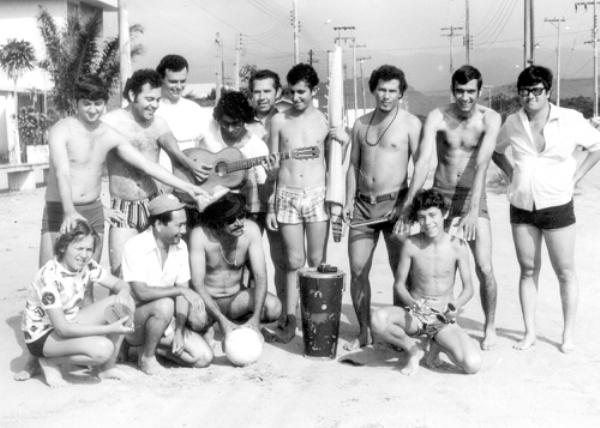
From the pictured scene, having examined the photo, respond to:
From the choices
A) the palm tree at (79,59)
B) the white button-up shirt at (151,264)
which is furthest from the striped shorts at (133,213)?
the palm tree at (79,59)

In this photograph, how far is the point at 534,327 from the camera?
6.63 metres

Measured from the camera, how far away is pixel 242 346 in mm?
6020

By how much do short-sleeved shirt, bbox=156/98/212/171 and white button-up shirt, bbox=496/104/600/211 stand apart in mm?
2654

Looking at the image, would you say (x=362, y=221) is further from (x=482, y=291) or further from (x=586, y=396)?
(x=586, y=396)

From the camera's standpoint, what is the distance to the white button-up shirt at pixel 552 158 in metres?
6.28

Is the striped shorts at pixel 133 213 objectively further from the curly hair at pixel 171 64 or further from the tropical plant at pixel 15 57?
the tropical plant at pixel 15 57

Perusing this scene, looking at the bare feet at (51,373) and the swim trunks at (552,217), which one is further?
the swim trunks at (552,217)

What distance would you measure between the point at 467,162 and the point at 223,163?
1986 mm

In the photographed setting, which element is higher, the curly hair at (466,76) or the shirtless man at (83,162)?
the curly hair at (466,76)

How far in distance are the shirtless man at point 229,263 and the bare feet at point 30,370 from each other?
1.17 m

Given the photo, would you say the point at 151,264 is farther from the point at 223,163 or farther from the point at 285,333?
the point at 285,333

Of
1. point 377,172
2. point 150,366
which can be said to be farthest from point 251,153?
point 150,366

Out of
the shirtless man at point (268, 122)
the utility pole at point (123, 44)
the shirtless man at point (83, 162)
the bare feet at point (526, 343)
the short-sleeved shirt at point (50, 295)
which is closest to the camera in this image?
the short-sleeved shirt at point (50, 295)

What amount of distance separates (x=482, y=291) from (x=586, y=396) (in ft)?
4.94
